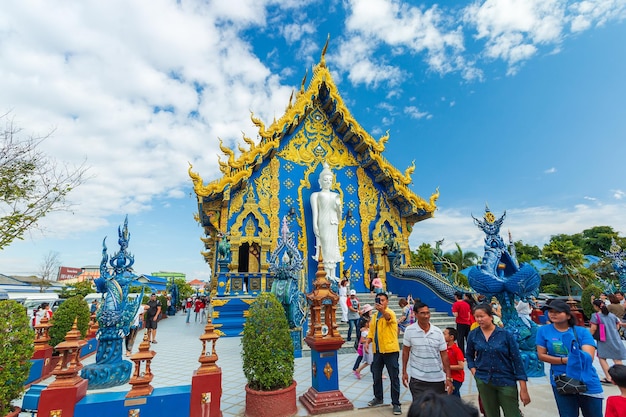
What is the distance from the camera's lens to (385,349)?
455cm

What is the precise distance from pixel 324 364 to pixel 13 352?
3633 millimetres

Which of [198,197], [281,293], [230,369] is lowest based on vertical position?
[230,369]

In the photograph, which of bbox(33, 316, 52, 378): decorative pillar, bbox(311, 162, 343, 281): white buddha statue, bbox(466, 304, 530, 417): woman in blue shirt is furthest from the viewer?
bbox(311, 162, 343, 281): white buddha statue

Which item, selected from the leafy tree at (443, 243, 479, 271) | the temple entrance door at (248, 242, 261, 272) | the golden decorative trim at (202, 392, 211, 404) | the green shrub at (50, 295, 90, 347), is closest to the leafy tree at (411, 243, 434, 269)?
the leafy tree at (443, 243, 479, 271)

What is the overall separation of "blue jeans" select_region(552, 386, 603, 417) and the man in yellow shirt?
1808mm

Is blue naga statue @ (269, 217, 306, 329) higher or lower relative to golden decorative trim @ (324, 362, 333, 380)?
higher

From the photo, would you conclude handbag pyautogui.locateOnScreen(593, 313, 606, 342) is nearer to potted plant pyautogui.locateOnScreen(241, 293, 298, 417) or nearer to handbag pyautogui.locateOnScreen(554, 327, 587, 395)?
handbag pyautogui.locateOnScreen(554, 327, 587, 395)

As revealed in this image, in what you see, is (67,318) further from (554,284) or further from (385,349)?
(554,284)

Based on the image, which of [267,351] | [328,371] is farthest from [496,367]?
[267,351]

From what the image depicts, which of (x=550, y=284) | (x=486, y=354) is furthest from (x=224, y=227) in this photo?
(x=550, y=284)

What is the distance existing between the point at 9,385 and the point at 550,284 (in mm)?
34224

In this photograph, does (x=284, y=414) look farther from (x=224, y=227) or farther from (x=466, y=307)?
(x=224, y=227)

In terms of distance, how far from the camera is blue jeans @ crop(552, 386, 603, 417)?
9.78 feet

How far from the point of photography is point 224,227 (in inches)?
498
